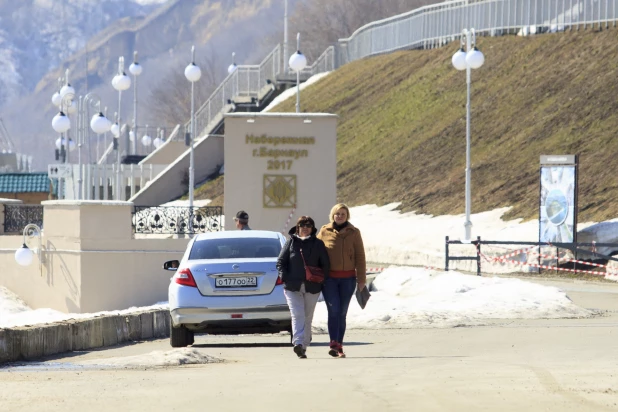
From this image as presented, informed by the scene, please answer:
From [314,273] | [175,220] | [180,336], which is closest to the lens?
[314,273]

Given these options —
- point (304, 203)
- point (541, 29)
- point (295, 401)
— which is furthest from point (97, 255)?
point (541, 29)

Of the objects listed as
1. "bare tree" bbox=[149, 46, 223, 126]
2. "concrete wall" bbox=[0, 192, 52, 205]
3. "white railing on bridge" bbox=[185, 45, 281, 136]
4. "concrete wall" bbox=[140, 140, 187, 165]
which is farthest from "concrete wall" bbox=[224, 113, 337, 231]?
"bare tree" bbox=[149, 46, 223, 126]

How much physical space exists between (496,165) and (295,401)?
4221 centimetres

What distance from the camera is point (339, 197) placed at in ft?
196

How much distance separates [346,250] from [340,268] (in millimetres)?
201

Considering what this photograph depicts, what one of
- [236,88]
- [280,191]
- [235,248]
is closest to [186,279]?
[235,248]

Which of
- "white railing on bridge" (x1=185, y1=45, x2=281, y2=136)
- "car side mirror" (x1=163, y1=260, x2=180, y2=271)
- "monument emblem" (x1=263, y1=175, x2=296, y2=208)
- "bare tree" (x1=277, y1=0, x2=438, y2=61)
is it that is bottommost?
"car side mirror" (x1=163, y1=260, x2=180, y2=271)

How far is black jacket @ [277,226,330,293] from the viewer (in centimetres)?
1566

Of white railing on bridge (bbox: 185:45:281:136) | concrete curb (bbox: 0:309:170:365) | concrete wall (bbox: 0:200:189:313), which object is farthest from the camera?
white railing on bridge (bbox: 185:45:281:136)

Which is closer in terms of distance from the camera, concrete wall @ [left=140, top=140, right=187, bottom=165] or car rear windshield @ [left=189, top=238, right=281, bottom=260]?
car rear windshield @ [left=189, top=238, right=281, bottom=260]

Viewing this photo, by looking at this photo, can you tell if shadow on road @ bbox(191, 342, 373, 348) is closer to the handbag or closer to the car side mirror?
the car side mirror

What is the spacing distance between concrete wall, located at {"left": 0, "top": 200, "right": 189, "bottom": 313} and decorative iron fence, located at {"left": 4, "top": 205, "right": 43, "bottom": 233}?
318cm

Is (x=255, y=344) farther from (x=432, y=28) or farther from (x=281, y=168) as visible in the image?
(x=432, y=28)

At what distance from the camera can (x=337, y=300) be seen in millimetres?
15836
